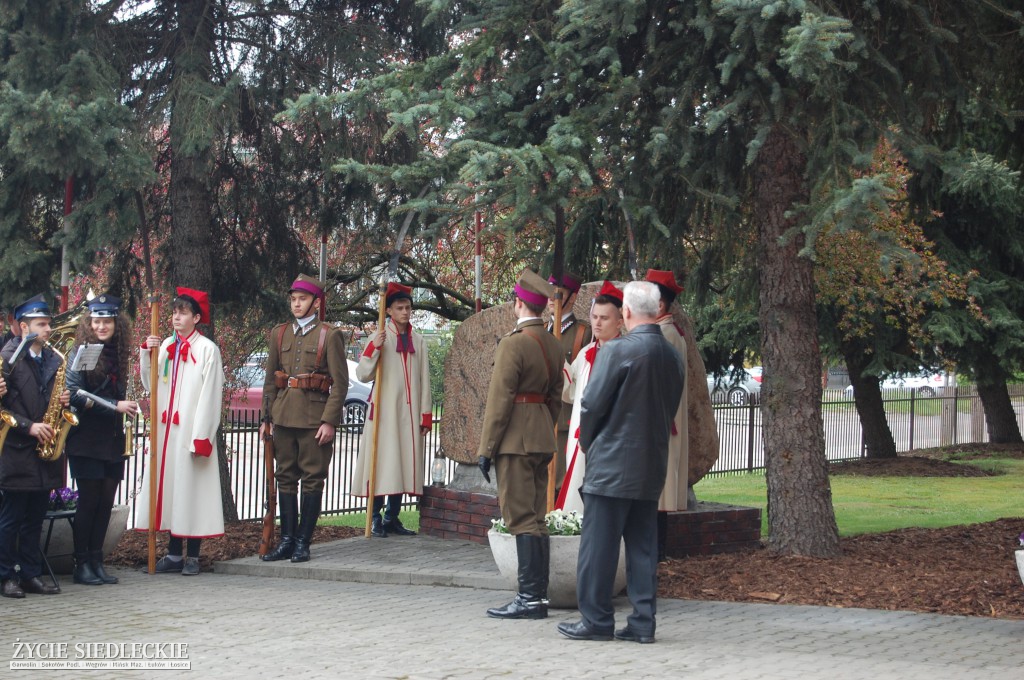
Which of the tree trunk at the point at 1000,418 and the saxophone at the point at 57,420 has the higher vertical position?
the tree trunk at the point at 1000,418

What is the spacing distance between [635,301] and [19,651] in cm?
390

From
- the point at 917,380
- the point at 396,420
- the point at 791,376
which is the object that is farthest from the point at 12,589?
the point at 917,380

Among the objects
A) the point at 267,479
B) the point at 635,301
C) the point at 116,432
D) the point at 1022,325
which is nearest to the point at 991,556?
the point at 635,301

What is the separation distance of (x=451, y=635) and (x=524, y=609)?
653 mm

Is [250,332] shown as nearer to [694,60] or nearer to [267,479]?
[267,479]

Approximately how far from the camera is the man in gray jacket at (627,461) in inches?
282

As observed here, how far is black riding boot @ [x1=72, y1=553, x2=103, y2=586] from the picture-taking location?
9.16m

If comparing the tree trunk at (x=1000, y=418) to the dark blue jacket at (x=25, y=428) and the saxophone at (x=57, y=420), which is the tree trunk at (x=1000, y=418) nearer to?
the saxophone at (x=57, y=420)

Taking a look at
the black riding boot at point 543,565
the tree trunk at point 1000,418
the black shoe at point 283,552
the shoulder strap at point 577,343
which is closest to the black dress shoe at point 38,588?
the black shoe at point 283,552

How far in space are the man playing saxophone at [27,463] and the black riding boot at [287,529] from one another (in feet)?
5.98

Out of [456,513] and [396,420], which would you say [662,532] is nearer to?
[456,513]

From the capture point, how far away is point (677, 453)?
9.45 meters

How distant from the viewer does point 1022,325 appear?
2188cm

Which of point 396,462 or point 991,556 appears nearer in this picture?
point 991,556
